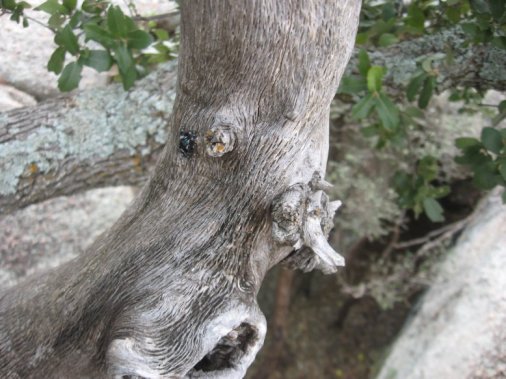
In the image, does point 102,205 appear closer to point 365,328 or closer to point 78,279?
point 78,279

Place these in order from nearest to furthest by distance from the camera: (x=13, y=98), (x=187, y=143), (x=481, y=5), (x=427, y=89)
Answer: (x=187, y=143) < (x=481, y=5) < (x=427, y=89) < (x=13, y=98)

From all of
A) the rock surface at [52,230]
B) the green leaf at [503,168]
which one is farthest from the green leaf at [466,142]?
the rock surface at [52,230]

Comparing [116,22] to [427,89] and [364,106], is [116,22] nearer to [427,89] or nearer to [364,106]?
[364,106]

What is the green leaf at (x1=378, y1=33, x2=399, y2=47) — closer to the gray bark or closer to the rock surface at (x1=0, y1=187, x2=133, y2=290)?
the gray bark

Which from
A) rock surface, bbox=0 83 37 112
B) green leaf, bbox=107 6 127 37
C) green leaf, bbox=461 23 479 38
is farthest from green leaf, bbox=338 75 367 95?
rock surface, bbox=0 83 37 112

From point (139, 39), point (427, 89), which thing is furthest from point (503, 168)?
point (139, 39)

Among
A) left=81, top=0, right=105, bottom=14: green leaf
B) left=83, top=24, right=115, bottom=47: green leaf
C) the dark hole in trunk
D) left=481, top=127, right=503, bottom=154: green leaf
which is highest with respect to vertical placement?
left=81, top=0, right=105, bottom=14: green leaf
